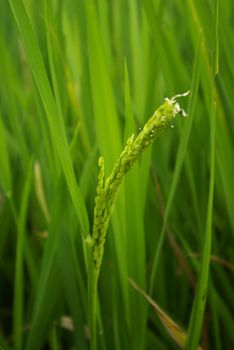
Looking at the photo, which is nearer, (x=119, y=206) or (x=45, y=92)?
(x=45, y=92)

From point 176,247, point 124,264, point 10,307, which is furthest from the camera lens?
point 10,307

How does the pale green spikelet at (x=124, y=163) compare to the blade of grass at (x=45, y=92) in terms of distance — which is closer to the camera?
the pale green spikelet at (x=124, y=163)

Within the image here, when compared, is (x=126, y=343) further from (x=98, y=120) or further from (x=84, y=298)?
(x=98, y=120)

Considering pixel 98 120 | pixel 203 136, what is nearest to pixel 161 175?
pixel 203 136

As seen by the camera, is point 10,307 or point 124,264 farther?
point 10,307

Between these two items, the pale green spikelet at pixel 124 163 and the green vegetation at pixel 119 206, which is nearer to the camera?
the pale green spikelet at pixel 124 163

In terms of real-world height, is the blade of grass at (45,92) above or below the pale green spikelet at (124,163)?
above

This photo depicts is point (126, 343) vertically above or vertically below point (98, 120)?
below
